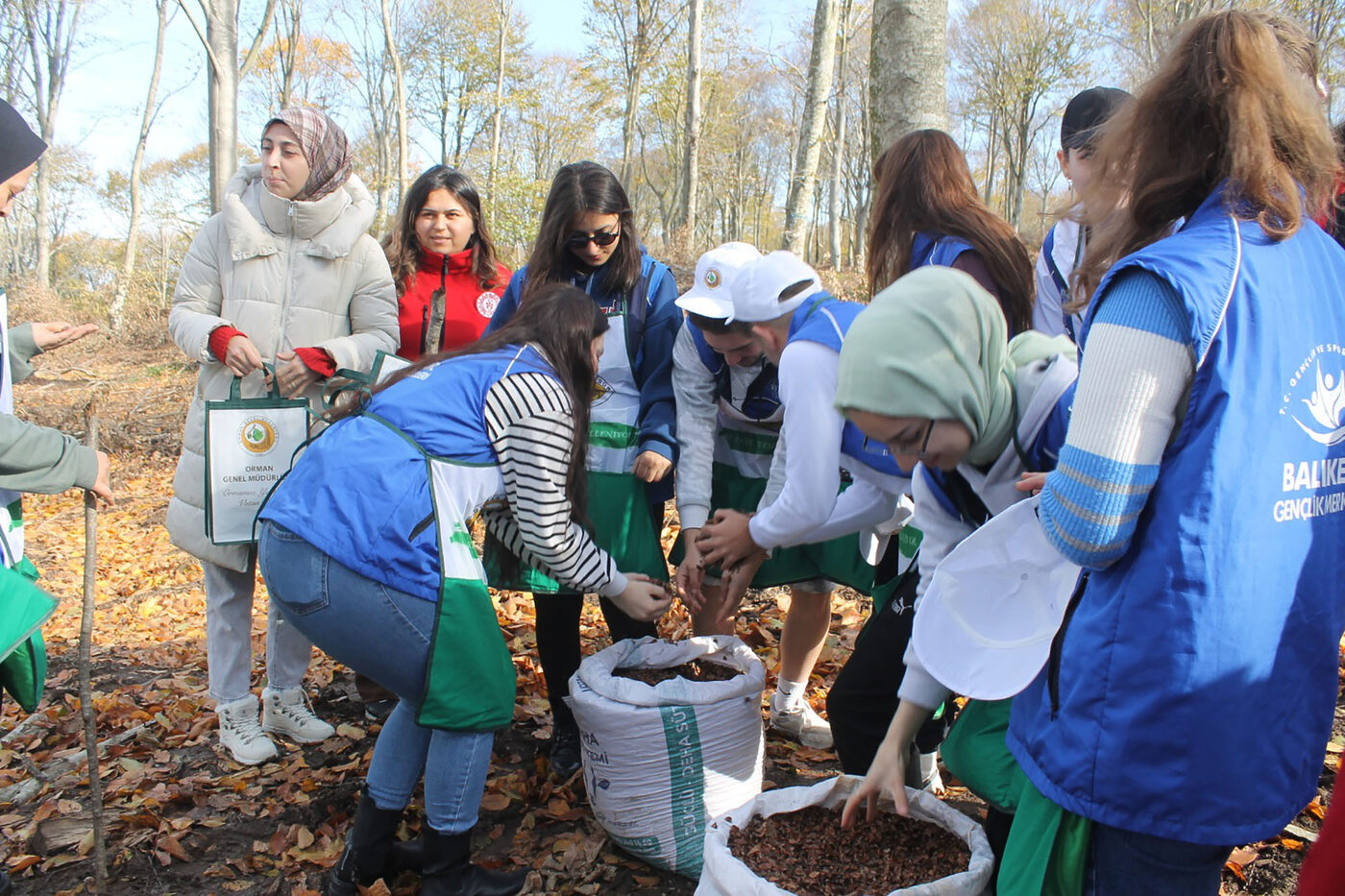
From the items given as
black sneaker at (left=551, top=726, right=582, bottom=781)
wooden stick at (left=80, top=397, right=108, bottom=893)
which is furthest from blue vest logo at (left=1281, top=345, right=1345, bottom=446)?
wooden stick at (left=80, top=397, right=108, bottom=893)

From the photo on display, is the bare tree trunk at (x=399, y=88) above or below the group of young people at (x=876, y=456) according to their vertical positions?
above

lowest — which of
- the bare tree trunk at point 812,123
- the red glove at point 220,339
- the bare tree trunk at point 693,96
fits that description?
the red glove at point 220,339

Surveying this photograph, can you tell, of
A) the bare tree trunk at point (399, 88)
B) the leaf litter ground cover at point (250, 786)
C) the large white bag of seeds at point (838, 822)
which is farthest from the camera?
the bare tree trunk at point (399, 88)

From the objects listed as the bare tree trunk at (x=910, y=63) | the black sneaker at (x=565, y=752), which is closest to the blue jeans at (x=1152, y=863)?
the black sneaker at (x=565, y=752)

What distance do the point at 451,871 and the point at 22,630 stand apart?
122 centimetres

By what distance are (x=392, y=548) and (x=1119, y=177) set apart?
1.72m

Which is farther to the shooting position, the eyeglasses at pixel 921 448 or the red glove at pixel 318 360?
the red glove at pixel 318 360

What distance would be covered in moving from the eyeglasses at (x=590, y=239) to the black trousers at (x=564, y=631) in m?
0.94

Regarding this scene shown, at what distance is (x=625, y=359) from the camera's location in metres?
3.17

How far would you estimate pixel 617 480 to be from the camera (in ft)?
10.1

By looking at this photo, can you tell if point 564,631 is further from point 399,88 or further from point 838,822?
point 399,88

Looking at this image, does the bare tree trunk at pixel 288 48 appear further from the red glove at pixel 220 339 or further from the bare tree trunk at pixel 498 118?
the red glove at pixel 220 339

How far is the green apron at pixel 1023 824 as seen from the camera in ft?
4.47

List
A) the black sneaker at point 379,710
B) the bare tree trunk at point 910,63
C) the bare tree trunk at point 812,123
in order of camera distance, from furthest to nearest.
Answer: the bare tree trunk at point 812,123, the bare tree trunk at point 910,63, the black sneaker at point 379,710
